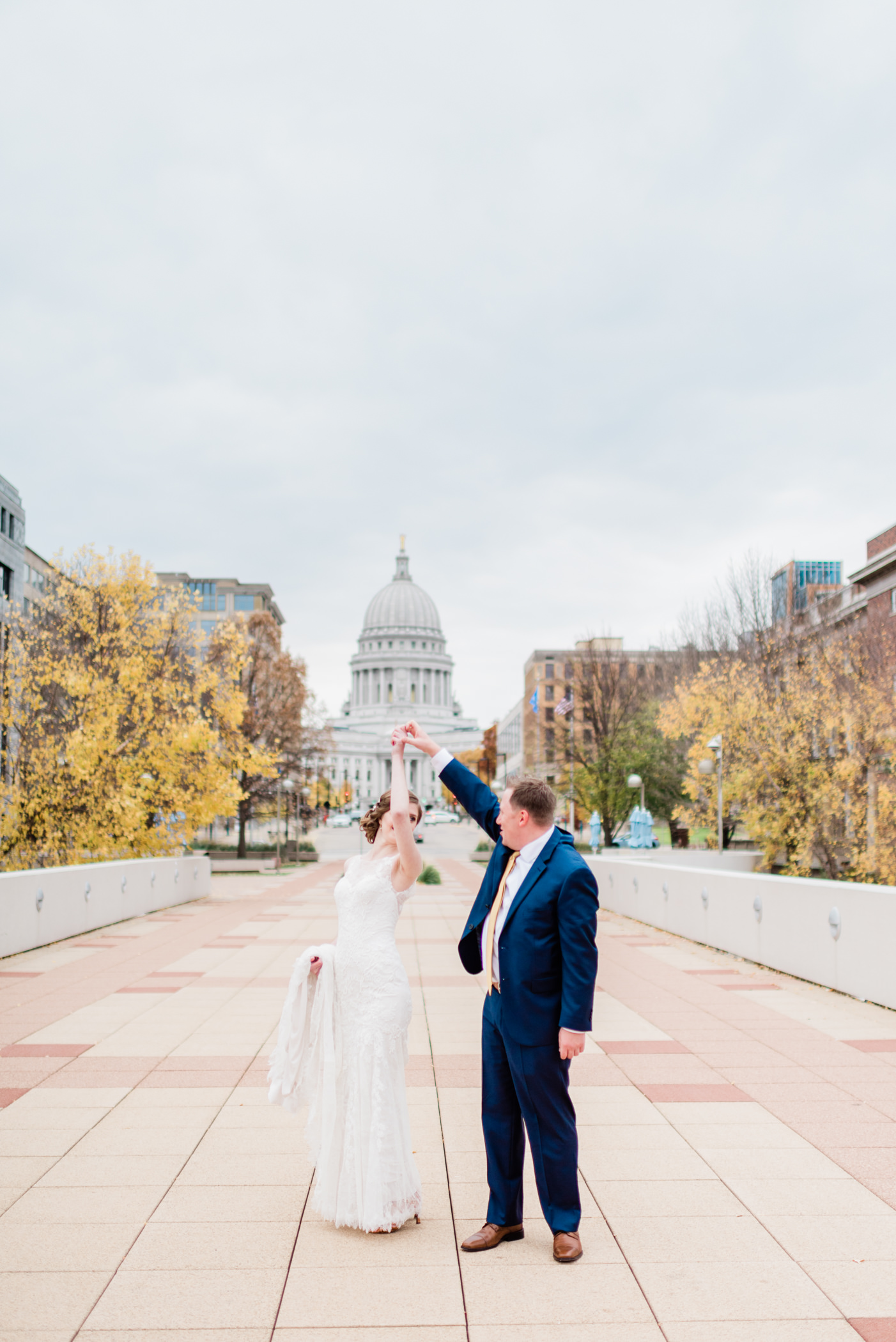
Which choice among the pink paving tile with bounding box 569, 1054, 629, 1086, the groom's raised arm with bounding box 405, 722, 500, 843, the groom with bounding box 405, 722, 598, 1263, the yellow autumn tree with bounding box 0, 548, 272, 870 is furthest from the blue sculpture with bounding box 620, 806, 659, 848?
the groom with bounding box 405, 722, 598, 1263

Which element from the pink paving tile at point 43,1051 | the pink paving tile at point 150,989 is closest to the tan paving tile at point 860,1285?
the pink paving tile at point 43,1051

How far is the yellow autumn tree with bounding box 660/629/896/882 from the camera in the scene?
2239 centimetres

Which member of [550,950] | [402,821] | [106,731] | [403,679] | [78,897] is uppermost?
[403,679]

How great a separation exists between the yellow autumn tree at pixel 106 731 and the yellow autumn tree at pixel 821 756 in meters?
12.5

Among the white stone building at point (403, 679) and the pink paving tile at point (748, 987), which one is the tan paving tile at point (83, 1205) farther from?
the white stone building at point (403, 679)

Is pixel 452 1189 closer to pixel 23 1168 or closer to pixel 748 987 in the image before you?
pixel 23 1168

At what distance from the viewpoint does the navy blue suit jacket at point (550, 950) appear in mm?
4211

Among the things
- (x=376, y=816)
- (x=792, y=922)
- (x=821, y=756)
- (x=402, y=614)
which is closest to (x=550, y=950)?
(x=376, y=816)

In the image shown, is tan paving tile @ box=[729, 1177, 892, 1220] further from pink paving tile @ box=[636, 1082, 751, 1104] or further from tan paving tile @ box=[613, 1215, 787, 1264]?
pink paving tile @ box=[636, 1082, 751, 1104]

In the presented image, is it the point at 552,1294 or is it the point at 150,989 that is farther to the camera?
the point at 150,989

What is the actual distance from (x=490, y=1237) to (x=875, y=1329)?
1.50m

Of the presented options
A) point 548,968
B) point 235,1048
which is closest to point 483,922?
point 548,968

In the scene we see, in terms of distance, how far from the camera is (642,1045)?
8594 millimetres

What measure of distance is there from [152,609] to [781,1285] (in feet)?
77.3
